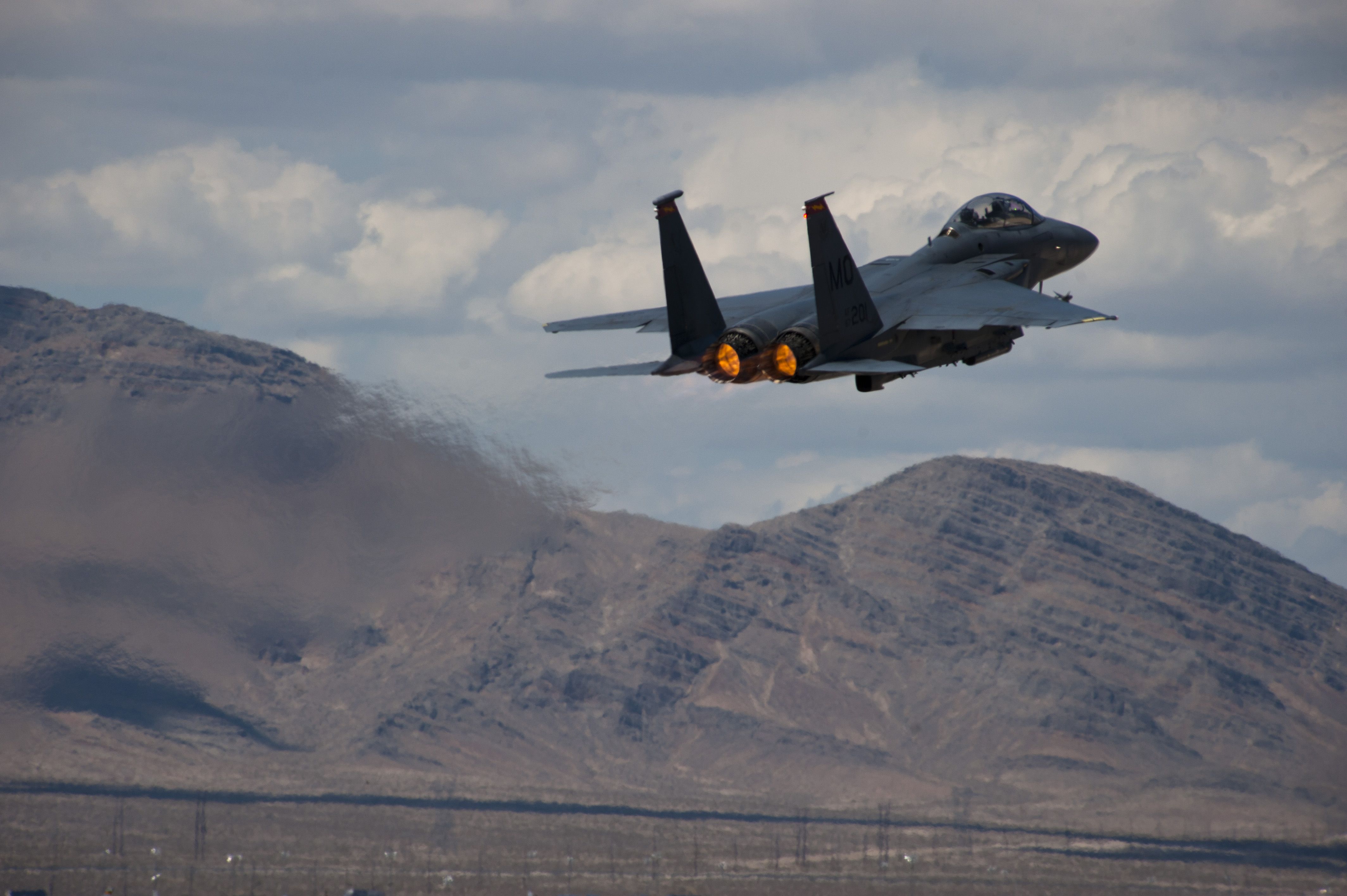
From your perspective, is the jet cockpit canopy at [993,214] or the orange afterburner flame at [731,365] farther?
the jet cockpit canopy at [993,214]

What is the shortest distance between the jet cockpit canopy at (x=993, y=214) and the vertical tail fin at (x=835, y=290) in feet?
27.6

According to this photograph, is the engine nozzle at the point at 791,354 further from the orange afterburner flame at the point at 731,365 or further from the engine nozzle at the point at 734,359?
the engine nozzle at the point at 734,359

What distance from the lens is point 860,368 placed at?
46.4 m

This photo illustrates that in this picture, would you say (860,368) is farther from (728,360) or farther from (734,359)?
(728,360)

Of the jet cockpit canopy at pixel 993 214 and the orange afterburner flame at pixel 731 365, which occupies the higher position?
the jet cockpit canopy at pixel 993 214

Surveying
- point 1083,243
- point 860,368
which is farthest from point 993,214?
point 860,368

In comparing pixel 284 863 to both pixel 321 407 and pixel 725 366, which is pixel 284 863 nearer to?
pixel 321 407

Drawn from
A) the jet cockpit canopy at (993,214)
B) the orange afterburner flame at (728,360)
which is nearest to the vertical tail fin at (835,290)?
the orange afterburner flame at (728,360)

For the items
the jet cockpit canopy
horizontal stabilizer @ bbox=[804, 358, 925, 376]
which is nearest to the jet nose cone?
the jet cockpit canopy

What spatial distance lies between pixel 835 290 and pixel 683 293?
4352mm

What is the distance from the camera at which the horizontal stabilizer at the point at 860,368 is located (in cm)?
4634

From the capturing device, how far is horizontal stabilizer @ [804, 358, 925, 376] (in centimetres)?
4634

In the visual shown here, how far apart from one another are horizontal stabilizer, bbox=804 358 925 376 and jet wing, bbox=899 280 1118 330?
4.27 feet

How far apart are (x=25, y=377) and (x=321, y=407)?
5152 cm
